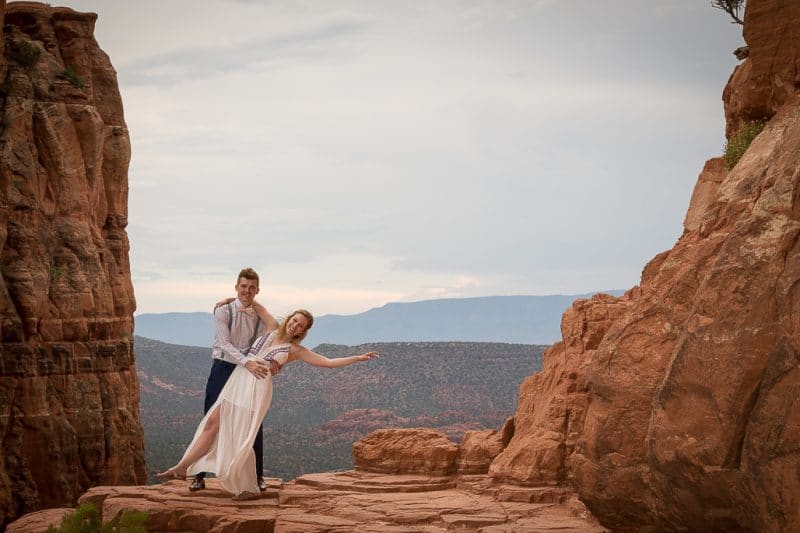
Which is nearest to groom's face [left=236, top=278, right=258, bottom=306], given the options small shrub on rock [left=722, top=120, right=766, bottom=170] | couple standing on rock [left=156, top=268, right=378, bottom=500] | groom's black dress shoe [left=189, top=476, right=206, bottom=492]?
couple standing on rock [left=156, top=268, right=378, bottom=500]

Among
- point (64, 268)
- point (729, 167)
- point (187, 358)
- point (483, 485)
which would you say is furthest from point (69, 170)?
point (187, 358)

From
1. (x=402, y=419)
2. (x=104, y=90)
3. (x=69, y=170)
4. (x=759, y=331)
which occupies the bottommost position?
(x=402, y=419)

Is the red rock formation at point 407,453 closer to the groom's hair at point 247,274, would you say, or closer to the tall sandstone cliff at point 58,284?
the groom's hair at point 247,274

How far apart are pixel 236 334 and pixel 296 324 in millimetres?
1018

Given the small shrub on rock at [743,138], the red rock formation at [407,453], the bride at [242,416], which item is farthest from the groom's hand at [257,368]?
the small shrub on rock at [743,138]

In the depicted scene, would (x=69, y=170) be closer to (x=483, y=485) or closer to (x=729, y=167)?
(x=483, y=485)

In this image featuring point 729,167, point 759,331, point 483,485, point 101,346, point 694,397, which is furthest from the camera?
point 101,346

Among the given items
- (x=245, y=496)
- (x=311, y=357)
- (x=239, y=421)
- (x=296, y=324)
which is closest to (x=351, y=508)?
(x=245, y=496)

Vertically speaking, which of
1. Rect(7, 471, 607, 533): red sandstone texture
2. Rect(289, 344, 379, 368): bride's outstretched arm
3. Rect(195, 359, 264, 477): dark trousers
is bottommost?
Rect(7, 471, 607, 533): red sandstone texture

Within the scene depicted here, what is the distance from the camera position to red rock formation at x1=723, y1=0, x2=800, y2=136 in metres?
15.1

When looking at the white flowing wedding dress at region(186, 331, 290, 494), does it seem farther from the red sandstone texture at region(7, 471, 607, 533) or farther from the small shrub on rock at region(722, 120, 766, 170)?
the small shrub on rock at region(722, 120, 766, 170)

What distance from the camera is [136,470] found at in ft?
153

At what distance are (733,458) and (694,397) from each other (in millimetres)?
832

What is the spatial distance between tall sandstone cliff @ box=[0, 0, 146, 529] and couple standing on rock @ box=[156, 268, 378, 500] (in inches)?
966
